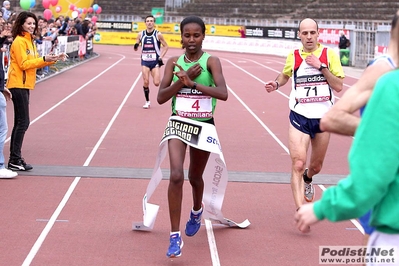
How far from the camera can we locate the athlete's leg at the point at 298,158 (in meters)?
7.08

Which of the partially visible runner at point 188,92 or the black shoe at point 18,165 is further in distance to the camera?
the black shoe at point 18,165

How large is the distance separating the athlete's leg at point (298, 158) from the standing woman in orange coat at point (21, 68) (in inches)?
134

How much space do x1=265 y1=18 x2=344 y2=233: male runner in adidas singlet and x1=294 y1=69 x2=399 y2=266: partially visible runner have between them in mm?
4205

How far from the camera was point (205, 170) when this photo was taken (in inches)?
265

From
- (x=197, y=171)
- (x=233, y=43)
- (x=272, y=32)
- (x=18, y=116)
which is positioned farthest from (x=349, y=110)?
(x=233, y=43)

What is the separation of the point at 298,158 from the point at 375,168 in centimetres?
436

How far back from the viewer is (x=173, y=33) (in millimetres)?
57156

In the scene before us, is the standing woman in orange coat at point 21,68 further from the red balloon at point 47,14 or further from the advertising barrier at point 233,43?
the advertising barrier at point 233,43

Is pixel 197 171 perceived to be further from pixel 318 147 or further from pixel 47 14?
pixel 47 14

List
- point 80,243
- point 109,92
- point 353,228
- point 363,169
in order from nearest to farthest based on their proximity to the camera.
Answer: point 363,169 → point 80,243 → point 353,228 → point 109,92

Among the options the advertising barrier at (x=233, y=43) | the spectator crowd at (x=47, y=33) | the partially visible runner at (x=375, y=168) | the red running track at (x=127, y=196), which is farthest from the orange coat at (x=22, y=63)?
the advertising barrier at (x=233, y=43)

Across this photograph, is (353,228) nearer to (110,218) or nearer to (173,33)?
(110,218)

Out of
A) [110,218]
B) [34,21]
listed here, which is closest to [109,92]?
[34,21]

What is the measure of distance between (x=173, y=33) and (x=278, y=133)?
44.5 m
